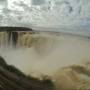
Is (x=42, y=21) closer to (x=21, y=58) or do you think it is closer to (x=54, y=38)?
(x=54, y=38)

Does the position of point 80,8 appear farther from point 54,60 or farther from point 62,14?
point 54,60

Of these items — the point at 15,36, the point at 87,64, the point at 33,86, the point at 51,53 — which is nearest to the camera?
the point at 33,86

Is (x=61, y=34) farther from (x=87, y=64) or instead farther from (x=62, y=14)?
(x=87, y=64)

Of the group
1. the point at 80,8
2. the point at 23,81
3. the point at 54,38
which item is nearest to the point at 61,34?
the point at 54,38

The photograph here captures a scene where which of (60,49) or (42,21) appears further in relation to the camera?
(42,21)

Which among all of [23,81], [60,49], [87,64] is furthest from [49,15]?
[23,81]

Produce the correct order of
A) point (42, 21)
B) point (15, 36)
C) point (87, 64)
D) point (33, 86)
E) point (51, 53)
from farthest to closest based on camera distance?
point (42, 21), point (15, 36), point (51, 53), point (87, 64), point (33, 86)

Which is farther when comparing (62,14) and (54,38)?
(62,14)

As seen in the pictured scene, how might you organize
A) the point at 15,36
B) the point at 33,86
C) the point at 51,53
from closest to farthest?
1. the point at 33,86
2. the point at 51,53
3. the point at 15,36
